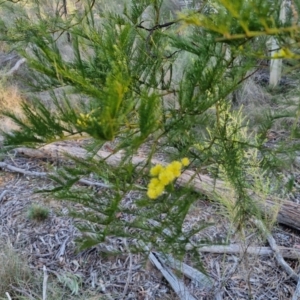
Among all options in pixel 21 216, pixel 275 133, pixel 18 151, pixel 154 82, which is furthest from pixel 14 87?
pixel 154 82

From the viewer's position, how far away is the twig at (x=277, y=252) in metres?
2.14

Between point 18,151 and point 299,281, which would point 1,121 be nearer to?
point 18,151

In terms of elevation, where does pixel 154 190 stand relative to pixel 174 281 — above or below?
above

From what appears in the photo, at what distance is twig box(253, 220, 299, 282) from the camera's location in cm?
214

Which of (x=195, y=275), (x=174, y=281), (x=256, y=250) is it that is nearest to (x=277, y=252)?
(x=256, y=250)

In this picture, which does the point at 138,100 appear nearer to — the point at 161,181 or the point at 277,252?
the point at 161,181

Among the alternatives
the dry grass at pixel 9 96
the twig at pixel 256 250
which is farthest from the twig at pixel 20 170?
the twig at pixel 256 250

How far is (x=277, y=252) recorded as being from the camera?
226cm

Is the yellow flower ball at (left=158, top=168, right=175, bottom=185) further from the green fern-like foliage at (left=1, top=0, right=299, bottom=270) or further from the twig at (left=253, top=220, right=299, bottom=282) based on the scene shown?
the twig at (left=253, top=220, right=299, bottom=282)

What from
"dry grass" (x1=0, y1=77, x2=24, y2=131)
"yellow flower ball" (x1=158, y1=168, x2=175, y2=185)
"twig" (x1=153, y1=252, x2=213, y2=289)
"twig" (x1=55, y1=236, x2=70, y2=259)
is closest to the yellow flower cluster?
"yellow flower ball" (x1=158, y1=168, x2=175, y2=185)

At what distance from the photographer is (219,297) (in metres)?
2.08

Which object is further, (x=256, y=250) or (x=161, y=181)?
(x=256, y=250)

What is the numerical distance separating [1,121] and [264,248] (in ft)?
7.69

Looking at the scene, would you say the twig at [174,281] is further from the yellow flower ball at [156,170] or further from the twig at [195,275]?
the yellow flower ball at [156,170]
